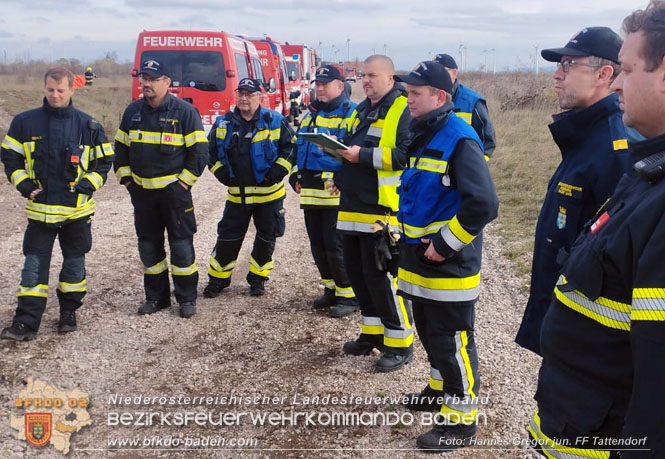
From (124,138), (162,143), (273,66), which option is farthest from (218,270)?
(273,66)

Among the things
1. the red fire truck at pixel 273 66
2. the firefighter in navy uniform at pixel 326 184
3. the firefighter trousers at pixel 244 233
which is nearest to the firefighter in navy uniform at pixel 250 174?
the firefighter trousers at pixel 244 233

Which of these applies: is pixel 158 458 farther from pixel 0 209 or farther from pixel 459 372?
pixel 0 209

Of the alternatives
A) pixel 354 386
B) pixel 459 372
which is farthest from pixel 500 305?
pixel 459 372

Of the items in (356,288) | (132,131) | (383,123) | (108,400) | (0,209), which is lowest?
(0,209)

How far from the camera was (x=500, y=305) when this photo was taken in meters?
5.89

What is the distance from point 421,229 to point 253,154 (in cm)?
295

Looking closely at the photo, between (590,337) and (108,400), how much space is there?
132 inches

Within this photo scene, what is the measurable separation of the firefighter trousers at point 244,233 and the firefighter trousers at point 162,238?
49 cm

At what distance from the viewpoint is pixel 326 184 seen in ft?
18.3

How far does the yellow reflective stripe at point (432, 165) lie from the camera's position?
132 inches

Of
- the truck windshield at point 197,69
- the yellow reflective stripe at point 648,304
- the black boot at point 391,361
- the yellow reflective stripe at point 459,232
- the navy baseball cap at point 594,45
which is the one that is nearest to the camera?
the yellow reflective stripe at point 648,304

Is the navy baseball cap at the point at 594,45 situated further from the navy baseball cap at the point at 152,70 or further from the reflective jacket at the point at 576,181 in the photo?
the navy baseball cap at the point at 152,70

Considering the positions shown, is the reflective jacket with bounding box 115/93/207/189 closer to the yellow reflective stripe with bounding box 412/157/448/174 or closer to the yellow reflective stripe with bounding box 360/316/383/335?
the yellow reflective stripe with bounding box 360/316/383/335

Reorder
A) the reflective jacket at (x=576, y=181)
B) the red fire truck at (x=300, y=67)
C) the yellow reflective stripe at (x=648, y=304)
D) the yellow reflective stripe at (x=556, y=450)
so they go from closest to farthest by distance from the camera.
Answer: the yellow reflective stripe at (x=648, y=304)
the yellow reflective stripe at (x=556, y=450)
the reflective jacket at (x=576, y=181)
the red fire truck at (x=300, y=67)
